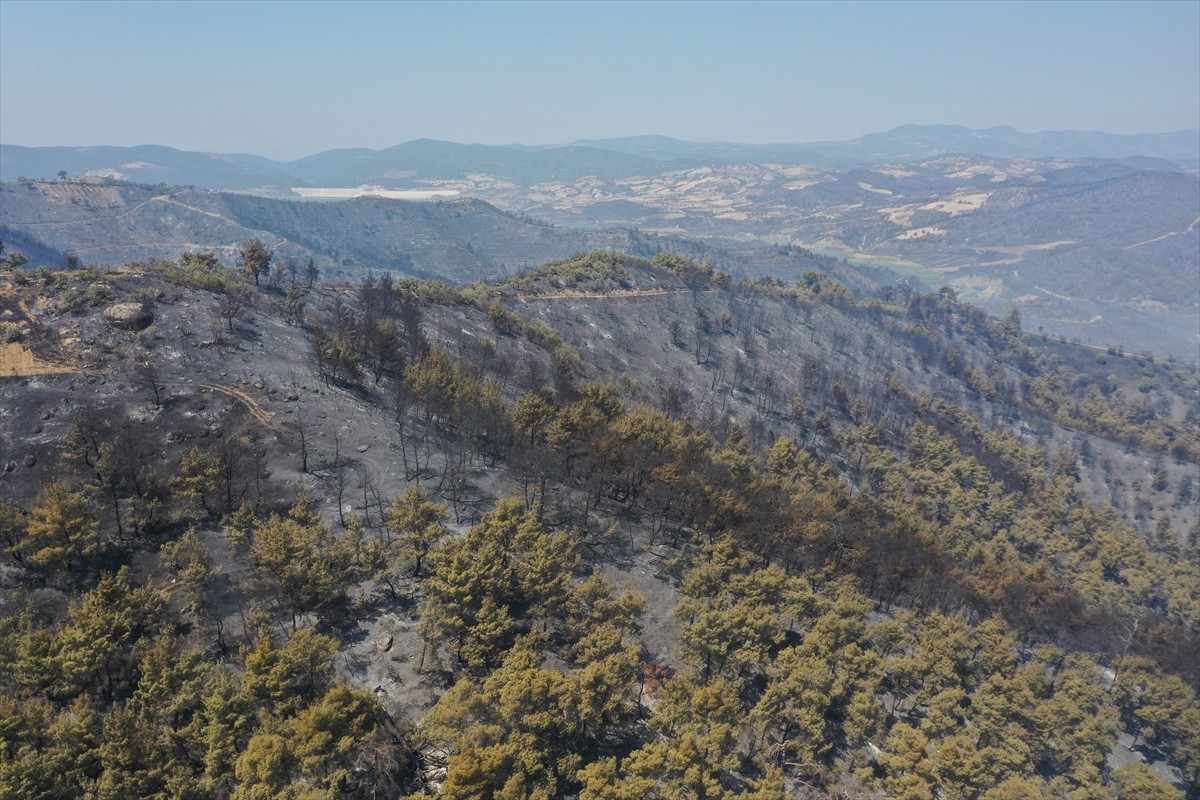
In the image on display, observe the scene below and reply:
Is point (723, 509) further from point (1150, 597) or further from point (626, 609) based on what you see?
point (1150, 597)

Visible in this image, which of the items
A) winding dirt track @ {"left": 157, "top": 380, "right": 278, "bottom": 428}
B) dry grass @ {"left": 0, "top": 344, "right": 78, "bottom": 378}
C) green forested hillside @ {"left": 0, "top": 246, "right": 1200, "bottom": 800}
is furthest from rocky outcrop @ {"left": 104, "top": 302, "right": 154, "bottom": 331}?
winding dirt track @ {"left": 157, "top": 380, "right": 278, "bottom": 428}

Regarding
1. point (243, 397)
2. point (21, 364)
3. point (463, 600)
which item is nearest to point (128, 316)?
point (21, 364)

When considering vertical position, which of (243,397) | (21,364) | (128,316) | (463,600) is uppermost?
(128,316)

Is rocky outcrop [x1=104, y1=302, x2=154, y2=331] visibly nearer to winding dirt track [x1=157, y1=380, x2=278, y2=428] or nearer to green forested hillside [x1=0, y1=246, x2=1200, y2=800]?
green forested hillside [x1=0, y1=246, x2=1200, y2=800]

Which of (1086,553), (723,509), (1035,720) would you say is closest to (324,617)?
(723,509)

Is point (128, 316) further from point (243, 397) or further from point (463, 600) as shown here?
point (463, 600)

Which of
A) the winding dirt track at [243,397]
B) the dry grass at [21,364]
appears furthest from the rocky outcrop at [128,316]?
the winding dirt track at [243,397]

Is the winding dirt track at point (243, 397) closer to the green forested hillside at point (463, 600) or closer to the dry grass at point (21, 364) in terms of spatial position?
the green forested hillside at point (463, 600)

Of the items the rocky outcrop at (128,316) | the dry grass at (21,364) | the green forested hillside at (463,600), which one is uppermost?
the rocky outcrop at (128,316)
